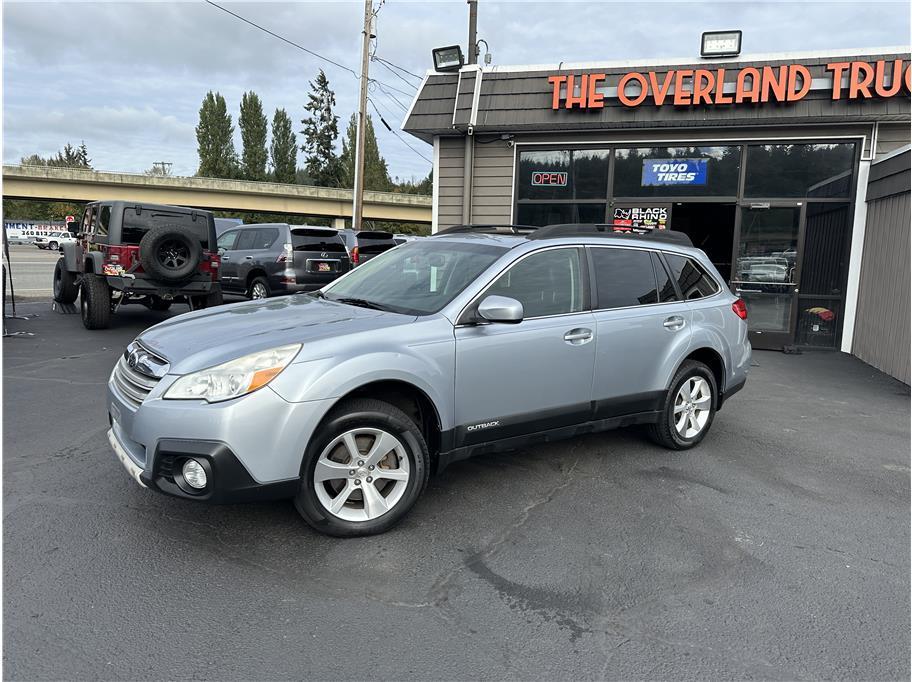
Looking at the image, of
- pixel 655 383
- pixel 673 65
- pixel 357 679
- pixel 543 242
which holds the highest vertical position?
pixel 673 65

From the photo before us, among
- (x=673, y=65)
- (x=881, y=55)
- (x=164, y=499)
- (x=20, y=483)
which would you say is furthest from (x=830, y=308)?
(x=20, y=483)

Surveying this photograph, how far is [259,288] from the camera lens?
13.1 metres

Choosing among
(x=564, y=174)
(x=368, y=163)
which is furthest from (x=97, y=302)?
(x=368, y=163)

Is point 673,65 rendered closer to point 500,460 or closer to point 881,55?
point 881,55

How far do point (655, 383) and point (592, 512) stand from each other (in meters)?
1.28

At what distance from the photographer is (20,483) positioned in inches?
155

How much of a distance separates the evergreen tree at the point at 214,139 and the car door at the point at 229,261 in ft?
213

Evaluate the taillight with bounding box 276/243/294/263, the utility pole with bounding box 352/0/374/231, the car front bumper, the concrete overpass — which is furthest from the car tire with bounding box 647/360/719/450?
the concrete overpass

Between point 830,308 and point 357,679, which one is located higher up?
point 830,308

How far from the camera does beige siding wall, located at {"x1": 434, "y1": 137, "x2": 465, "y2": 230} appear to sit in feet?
36.2

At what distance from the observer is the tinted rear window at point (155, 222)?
387 inches

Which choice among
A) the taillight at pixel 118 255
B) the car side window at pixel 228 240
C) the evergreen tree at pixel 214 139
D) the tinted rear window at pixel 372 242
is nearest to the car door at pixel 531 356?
the taillight at pixel 118 255

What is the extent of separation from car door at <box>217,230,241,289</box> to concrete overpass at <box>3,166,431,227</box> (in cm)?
3399

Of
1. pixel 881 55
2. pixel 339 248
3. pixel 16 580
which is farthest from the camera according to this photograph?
pixel 339 248
